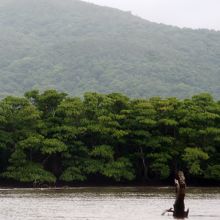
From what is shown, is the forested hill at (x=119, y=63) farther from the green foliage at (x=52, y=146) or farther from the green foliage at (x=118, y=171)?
the green foliage at (x=52, y=146)

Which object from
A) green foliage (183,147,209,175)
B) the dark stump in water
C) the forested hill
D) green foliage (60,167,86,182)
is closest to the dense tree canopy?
green foliage (183,147,209,175)

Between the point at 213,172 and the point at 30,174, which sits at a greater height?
the point at 213,172

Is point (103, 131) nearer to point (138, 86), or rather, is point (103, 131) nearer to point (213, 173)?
point (213, 173)

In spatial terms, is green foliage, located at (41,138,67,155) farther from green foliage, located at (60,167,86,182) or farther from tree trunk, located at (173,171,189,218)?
tree trunk, located at (173,171,189,218)

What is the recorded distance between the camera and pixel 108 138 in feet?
206

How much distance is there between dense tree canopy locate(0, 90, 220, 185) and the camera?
5959cm

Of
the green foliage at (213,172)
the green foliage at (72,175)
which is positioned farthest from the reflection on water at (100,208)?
the green foliage at (213,172)

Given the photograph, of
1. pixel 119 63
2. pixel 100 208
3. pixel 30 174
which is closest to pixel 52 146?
pixel 30 174

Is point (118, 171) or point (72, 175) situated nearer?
point (72, 175)

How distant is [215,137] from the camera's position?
61.6 meters

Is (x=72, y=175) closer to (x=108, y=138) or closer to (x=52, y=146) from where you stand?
(x=52, y=146)

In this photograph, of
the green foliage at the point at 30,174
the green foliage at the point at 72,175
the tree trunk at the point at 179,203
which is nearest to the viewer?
the tree trunk at the point at 179,203

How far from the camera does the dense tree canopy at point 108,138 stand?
59594 millimetres

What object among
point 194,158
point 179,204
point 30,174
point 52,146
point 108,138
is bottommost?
point 179,204
